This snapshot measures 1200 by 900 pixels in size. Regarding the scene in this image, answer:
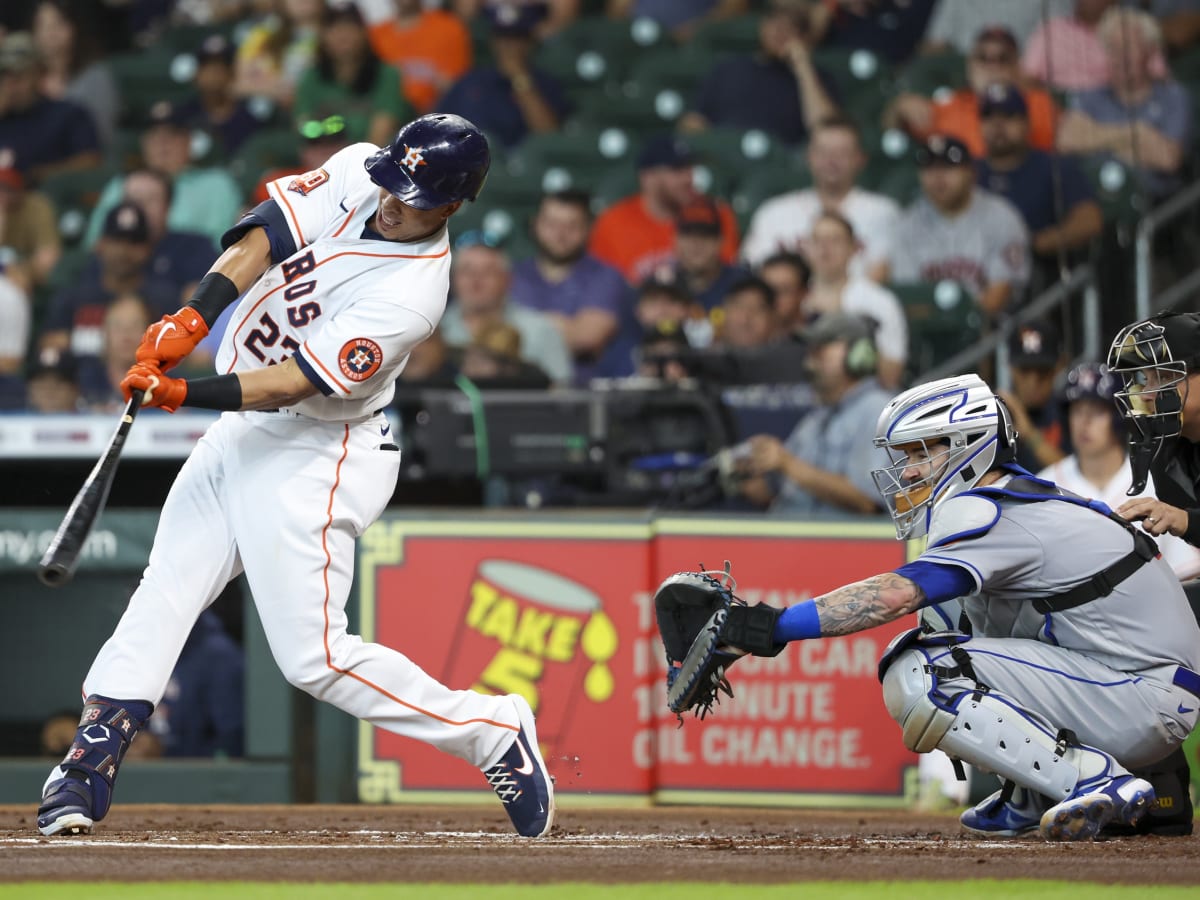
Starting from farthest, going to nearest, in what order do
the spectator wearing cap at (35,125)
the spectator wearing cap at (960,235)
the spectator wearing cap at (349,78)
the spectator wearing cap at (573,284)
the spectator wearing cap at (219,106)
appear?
1. the spectator wearing cap at (35,125)
2. the spectator wearing cap at (219,106)
3. the spectator wearing cap at (349,78)
4. the spectator wearing cap at (573,284)
5. the spectator wearing cap at (960,235)

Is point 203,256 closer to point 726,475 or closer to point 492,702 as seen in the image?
point 726,475

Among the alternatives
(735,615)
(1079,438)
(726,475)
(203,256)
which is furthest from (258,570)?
(203,256)

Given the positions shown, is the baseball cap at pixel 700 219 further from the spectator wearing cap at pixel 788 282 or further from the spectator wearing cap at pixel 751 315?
the spectator wearing cap at pixel 751 315

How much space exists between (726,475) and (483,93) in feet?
13.3

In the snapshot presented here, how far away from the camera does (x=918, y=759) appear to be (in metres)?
6.49

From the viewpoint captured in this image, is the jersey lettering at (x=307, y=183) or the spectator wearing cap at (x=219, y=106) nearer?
the jersey lettering at (x=307, y=183)

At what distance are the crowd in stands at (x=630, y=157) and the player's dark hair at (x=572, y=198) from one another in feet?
0.05

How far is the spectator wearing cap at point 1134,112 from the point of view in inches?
319

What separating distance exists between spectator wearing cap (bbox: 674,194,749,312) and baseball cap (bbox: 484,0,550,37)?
2173mm

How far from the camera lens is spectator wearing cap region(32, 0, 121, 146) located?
1077cm

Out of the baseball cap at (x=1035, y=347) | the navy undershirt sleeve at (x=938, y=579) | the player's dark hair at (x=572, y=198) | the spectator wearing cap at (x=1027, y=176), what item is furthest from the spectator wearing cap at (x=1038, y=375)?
the navy undershirt sleeve at (x=938, y=579)

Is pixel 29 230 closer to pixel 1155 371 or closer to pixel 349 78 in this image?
pixel 349 78

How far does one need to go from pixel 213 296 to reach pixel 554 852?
158cm

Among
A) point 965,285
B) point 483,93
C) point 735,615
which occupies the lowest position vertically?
point 735,615
